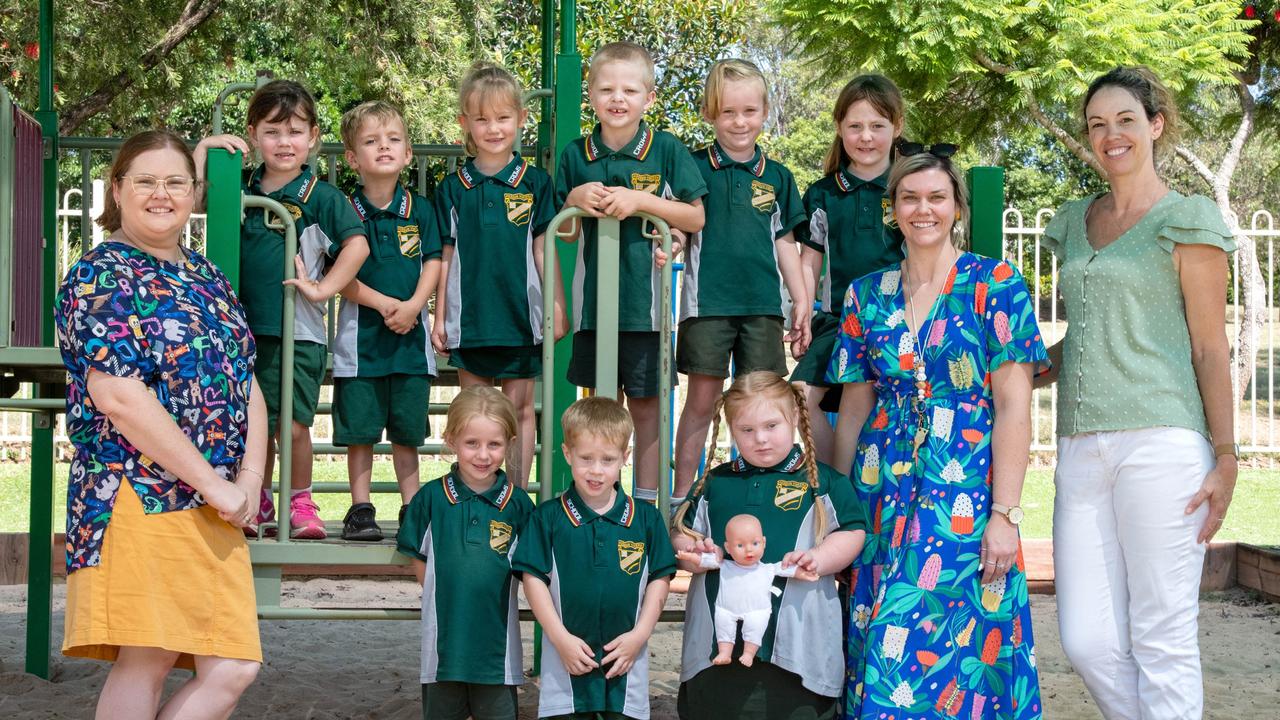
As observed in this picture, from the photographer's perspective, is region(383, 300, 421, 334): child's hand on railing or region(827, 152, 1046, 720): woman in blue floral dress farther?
region(383, 300, 421, 334): child's hand on railing

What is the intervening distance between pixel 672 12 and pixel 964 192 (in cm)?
1367

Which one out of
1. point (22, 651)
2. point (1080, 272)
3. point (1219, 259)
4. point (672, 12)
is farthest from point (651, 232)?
point (672, 12)

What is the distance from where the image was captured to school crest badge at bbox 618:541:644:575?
12.6 feet

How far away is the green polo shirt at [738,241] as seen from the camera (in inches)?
175

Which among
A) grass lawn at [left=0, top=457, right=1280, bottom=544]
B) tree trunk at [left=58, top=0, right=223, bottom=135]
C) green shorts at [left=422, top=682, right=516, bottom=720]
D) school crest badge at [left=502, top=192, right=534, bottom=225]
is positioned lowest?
grass lawn at [left=0, top=457, right=1280, bottom=544]

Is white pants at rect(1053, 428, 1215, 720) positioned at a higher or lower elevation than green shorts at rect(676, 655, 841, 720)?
higher

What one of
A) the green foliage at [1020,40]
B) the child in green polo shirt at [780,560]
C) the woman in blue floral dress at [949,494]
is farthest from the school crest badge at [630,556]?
the green foliage at [1020,40]

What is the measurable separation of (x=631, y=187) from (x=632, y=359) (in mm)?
567

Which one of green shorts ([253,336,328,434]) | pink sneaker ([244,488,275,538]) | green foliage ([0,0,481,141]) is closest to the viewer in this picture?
pink sneaker ([244,488,275,538])

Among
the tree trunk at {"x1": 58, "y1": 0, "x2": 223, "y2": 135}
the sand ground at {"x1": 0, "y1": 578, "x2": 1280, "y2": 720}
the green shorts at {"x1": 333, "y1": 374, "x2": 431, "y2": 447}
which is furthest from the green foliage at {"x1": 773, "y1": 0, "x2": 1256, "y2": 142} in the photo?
the green shorts at {"x1": 333, "y1": 374, "x2": 431, "y2": 447}

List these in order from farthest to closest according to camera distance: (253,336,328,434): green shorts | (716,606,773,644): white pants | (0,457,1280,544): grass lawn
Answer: (0,457,1280,544): grass lawn, (253,336,328,434): green shorts, (716,606,773,644): white pants

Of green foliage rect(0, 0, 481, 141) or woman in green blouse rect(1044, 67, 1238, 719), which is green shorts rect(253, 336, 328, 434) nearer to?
woman in green blouse rect(1044, 67, 1238, 719)

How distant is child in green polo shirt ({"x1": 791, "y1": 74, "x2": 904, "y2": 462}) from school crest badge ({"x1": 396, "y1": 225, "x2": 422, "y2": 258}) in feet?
4.43

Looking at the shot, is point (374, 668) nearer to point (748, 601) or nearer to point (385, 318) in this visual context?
point (385, 318)
